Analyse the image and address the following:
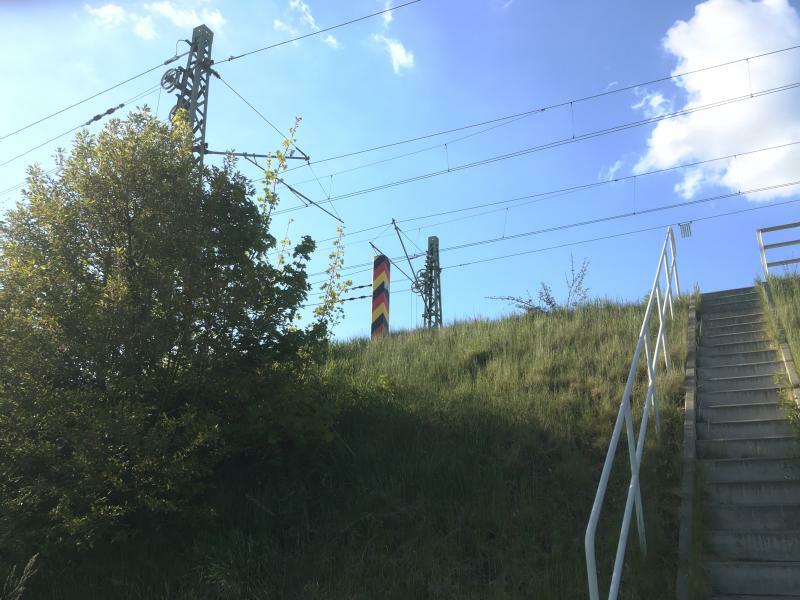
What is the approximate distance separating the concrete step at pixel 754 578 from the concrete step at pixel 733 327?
16.3ft

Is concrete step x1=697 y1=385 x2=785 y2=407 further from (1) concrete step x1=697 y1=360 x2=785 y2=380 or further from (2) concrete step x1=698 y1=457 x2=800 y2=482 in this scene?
(2) concrete step x1=698 y1=457 x2=800 y2=482

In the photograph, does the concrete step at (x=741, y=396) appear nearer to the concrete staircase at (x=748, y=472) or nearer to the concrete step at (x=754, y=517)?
the concrete staircase at (x=748, y=472)

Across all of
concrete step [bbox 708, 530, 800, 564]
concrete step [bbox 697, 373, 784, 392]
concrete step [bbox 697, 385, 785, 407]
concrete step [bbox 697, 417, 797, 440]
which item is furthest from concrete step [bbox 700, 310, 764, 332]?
concrete step [bbox 708, 530, 800, 564]

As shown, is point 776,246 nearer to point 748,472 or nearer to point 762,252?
point 762,252

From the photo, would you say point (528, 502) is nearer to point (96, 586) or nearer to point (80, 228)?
point (96, 586)

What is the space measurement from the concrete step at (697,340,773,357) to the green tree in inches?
201

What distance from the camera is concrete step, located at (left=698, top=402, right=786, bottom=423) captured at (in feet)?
21.1

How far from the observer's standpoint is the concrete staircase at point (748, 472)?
14.9 ft

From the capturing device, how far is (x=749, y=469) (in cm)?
560

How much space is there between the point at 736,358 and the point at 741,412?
5.13 ft

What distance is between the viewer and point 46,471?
556 centimetres

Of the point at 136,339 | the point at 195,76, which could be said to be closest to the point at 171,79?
the point at 195,76

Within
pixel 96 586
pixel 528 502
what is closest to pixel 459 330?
pixel 528 502

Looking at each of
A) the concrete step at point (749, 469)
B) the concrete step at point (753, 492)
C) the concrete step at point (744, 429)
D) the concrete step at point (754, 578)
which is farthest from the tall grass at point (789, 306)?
the concrete step at point (754, 578)
